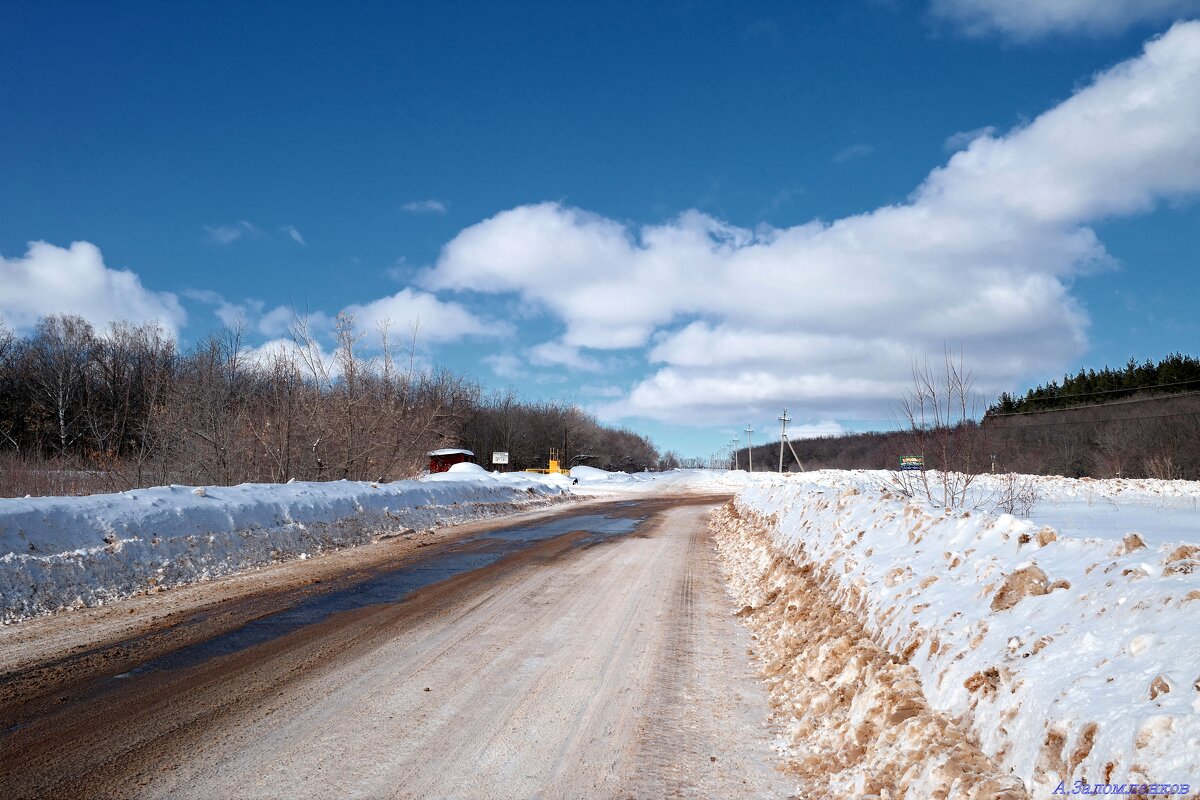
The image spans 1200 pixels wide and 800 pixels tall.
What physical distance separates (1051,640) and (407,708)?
4183 millimetres

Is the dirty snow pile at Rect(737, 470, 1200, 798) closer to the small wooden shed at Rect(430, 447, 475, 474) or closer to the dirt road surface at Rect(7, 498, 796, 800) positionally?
the dirt road surface at Rect(7, 498, 796, 800)

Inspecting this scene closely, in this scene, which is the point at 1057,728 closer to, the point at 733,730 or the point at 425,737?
the point at 733,730

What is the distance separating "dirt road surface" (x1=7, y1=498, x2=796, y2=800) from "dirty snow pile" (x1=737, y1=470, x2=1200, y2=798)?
4.22 ft

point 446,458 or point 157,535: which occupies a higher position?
point 446,458

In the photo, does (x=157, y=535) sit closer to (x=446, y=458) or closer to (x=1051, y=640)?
(x=1051, y=640)

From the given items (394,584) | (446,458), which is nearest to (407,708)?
(394,584)

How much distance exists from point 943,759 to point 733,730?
1.90 meters

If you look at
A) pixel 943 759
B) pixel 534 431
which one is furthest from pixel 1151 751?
pixel 534 431

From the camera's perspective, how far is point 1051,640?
10.00 ft

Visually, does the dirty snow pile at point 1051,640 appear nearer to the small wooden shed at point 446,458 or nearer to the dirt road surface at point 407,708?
the dirt road surface at point 407,708

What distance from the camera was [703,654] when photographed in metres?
6.36

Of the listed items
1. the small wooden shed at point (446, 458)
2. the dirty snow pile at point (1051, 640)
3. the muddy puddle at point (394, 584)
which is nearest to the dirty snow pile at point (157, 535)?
the muddy puddle at point (394, 584)

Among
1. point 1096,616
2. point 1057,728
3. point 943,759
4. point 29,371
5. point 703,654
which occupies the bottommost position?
point 703,654

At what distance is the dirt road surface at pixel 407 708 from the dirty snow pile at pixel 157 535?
2.16 meters
